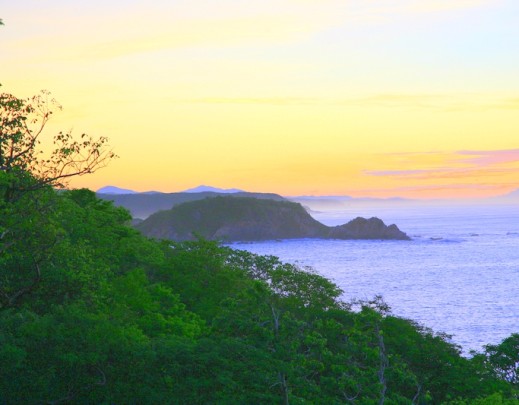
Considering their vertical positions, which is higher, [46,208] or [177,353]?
[46,208]

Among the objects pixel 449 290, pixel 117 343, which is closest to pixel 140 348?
pixel 117 343

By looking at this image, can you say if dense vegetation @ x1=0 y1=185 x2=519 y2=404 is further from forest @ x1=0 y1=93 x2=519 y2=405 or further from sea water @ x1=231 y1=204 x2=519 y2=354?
sea water @ x1=231 y1=204 x2=519 y2=354

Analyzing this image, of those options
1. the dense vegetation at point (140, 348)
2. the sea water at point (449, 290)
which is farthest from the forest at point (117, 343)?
the sea water at point (449, 290)

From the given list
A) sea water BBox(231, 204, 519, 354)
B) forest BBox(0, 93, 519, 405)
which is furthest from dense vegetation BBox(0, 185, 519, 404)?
sea water BBox(231, 204, 519, 354)

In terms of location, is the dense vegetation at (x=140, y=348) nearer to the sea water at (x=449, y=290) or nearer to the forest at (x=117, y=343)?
the forest at (x=117, y=343)

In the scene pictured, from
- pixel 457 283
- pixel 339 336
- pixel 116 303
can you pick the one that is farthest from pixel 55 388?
pixel 457 283

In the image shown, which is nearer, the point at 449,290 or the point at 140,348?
the point at 140,348

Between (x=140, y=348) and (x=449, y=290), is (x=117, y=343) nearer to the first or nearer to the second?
(x=140, y=348)

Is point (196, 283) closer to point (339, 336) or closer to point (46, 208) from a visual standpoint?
point (339, 336)

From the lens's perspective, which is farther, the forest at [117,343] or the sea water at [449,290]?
the sea water at [449,290]

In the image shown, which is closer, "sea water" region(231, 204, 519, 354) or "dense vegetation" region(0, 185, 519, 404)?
"dense vegetation" region(0, 185, 519, 404)

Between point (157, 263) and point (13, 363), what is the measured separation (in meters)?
20.4

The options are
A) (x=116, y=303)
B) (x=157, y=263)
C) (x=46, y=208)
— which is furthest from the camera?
(x=157, y=263)

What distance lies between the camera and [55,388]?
34.4 metres
